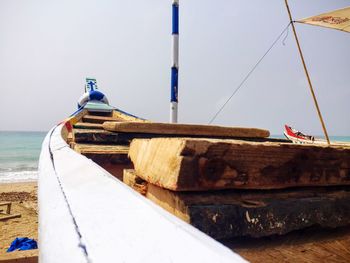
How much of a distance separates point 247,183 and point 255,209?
96mm

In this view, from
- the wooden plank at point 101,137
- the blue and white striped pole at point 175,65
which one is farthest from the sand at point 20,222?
the blue and white striped pole at point 175,65

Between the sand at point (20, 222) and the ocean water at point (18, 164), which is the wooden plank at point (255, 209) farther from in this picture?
the ocean water at point (18, 164)

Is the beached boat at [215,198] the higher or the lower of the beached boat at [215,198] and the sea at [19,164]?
the higher

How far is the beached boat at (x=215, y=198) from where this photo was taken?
440mm

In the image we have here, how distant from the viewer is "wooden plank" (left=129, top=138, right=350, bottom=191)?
0.95m

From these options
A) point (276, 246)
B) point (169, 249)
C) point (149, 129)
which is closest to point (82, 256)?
point (169, 249)

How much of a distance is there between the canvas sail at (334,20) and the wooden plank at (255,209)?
5256 millimetres

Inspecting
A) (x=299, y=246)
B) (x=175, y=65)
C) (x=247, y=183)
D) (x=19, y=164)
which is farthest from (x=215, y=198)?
(x=19, y=164)

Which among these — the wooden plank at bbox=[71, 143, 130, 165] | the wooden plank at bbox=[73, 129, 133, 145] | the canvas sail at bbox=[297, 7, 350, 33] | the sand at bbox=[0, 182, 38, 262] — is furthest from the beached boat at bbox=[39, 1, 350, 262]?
the canvas sail at bbox=[297, 7, 350, 33]

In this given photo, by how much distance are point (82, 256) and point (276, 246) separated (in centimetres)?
89

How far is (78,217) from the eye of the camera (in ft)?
1.54

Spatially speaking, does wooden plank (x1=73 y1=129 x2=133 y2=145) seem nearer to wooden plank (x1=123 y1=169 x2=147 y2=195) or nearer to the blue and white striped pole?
wooden plank (x1=123 y1=169 x2=147 y2=195)

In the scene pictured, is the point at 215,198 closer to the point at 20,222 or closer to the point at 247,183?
the point at 247,183

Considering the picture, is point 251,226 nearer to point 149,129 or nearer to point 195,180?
point 195,180
